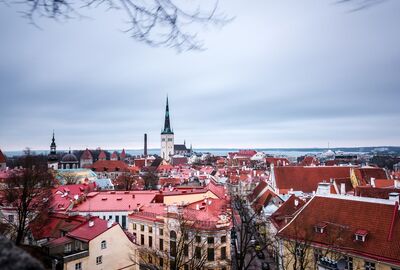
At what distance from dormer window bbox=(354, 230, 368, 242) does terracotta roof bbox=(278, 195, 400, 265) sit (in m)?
0.19

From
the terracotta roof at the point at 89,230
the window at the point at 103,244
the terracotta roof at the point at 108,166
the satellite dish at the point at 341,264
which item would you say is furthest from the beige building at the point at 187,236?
the terracotta roof at the point at 108,166

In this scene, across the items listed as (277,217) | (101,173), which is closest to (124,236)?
(277,217)

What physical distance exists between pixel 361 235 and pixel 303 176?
25.4m

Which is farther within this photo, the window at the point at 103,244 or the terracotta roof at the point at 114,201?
the terracotta roof at the point at 114,201

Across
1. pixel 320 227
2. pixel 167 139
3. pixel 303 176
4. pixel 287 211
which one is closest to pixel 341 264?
pixel 320 227

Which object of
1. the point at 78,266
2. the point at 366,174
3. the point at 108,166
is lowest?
the point at 78,266

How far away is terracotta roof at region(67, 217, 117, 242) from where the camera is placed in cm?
2031

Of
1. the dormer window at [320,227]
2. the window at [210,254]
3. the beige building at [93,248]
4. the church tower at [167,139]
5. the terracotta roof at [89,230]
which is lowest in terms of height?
the window at [210,254]

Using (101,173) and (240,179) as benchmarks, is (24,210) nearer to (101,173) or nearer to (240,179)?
(240,179)

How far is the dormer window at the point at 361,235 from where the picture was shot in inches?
674

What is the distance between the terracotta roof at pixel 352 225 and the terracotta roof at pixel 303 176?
762 inches

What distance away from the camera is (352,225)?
18.6 meters

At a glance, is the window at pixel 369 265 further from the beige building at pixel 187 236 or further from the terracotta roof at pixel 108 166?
Answer: the terracotta roof at pixel 108 166

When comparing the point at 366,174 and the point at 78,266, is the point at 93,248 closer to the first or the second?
the point at 78,266
